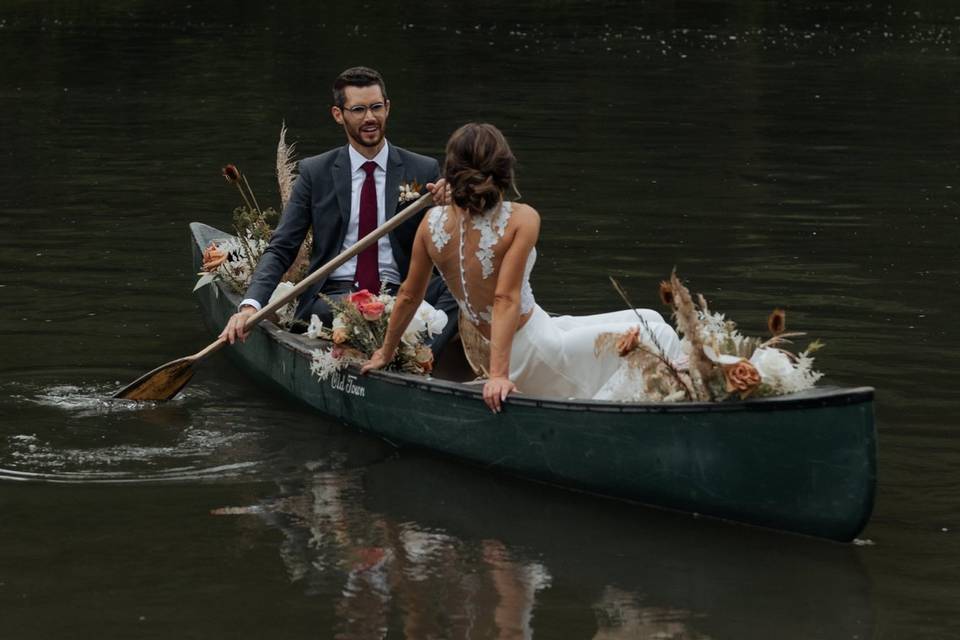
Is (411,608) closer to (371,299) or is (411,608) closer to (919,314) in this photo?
(371,299)

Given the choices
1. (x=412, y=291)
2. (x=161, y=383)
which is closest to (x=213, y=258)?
(x=161, y=383)

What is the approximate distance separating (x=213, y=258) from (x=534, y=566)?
3.63m

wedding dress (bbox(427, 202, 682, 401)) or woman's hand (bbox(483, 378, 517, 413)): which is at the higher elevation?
wedding dress (bbox(427, 202, 682, 401))

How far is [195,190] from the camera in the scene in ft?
48.9

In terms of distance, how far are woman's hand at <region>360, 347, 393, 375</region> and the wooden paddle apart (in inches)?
21.1

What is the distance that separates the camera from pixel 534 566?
6527mm

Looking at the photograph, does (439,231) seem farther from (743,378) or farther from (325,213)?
(743,378)

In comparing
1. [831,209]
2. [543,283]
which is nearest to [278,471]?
[543,283]

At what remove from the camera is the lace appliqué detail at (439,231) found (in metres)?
7.16

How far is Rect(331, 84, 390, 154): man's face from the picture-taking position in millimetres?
8109

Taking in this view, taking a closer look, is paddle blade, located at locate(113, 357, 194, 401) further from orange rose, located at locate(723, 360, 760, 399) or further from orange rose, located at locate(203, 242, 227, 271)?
orange rose, located at locate(723, 360, 760, 399)

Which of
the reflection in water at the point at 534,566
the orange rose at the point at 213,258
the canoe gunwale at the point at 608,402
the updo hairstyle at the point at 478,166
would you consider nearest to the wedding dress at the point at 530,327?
the updo hairstyle at the point at 478,166

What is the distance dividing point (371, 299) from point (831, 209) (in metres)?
6.79

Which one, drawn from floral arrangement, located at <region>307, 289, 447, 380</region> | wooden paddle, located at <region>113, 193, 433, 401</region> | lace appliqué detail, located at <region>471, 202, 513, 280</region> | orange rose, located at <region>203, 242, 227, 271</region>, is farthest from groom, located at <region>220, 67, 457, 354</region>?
lace appliqué detail, located at <region>471, 202, 513, 280</region>
